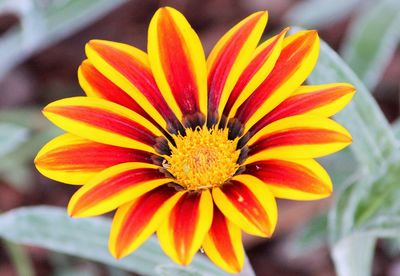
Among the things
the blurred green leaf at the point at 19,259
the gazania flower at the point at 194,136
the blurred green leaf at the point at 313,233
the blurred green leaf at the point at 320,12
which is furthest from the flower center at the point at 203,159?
the blurred green leaf at the point at 320,12

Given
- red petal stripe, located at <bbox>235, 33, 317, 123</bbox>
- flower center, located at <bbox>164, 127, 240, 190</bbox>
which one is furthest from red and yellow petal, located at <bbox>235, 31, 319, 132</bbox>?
flower center, located at <bbox>164, 127, 240, 190</bbox>

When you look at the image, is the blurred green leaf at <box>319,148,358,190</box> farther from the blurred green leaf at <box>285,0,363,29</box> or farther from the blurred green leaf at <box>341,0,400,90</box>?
the blurred green leaf at <box>285,0,363,29</box>

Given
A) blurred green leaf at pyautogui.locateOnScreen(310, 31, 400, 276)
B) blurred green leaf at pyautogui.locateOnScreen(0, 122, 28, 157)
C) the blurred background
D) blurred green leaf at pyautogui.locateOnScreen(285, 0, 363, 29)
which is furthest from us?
blurred green leaf at pyautogui.locateOnScreen(285, 0, 363, 29)

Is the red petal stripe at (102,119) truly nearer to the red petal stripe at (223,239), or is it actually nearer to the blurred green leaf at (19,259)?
the red petal stripe at (223,239)

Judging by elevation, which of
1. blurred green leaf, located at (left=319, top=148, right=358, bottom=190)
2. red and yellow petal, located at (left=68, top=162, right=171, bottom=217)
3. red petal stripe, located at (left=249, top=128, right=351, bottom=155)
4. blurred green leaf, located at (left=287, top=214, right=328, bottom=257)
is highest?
red and yellow petal, located at (left=68, top=162, right=171, bottom=217)

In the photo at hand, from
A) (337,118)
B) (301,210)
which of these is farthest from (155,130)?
(301,210)

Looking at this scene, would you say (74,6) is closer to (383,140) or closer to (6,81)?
(6,81)
